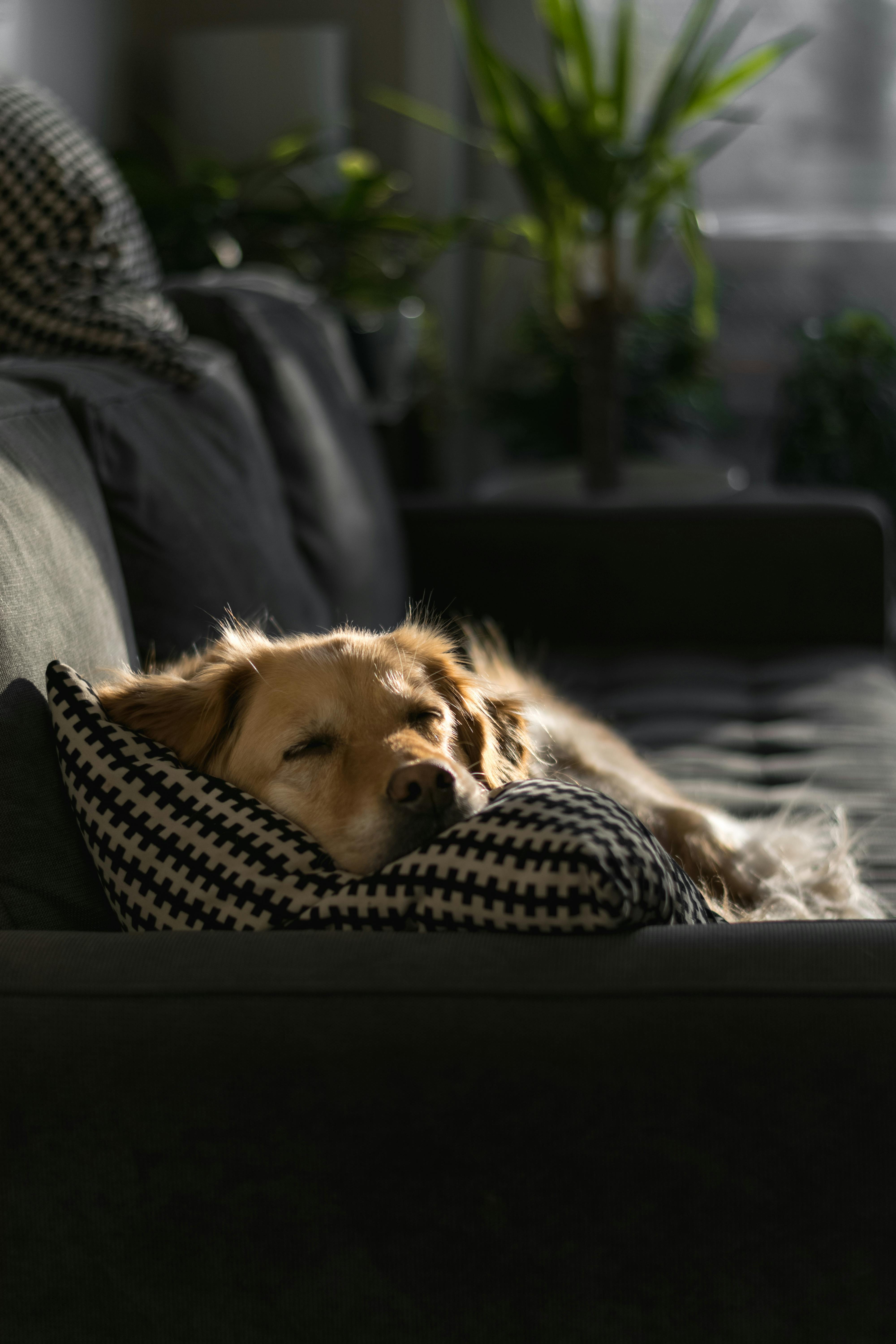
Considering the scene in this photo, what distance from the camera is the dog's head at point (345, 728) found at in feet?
3.50

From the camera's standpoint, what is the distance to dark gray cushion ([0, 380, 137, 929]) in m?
0.99

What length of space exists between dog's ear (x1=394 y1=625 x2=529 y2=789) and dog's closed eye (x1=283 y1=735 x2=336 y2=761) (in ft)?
0.52

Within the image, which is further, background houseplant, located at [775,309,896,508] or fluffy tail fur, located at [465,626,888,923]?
background houseplant, located at [775,309,896,508]

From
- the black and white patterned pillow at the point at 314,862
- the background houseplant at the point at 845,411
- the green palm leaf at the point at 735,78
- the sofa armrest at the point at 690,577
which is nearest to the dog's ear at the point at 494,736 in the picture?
the black and white patterned pillow at the point at 314,862

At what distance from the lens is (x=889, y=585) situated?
2.66 m

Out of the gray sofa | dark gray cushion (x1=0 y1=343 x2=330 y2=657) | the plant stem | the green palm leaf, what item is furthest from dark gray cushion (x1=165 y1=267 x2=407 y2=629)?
the green palm leaf

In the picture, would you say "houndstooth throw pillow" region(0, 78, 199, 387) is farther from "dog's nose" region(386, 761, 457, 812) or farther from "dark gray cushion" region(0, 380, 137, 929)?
"dog's nose" region(386, 761, 457, 812)

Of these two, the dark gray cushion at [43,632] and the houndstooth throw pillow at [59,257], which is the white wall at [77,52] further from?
the dark gray cushion at [43,632]

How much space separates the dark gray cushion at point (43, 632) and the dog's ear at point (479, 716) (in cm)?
31

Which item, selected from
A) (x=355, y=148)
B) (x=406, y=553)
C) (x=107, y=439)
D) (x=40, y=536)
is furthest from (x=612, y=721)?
(x=355, y=148)

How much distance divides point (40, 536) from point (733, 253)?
4113 millimetres

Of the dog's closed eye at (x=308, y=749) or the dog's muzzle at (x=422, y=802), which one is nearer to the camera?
the dog's muzzle at (x=422, y=802)

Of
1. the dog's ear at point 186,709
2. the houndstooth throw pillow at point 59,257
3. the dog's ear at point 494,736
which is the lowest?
the dog's ear at point 494,736

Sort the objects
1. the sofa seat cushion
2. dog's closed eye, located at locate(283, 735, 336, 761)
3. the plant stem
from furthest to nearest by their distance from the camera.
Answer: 1. the plant stem
2. the sofa seat cushion
3. dog's closed eye, located at locate(283, 735, 336, 761)
